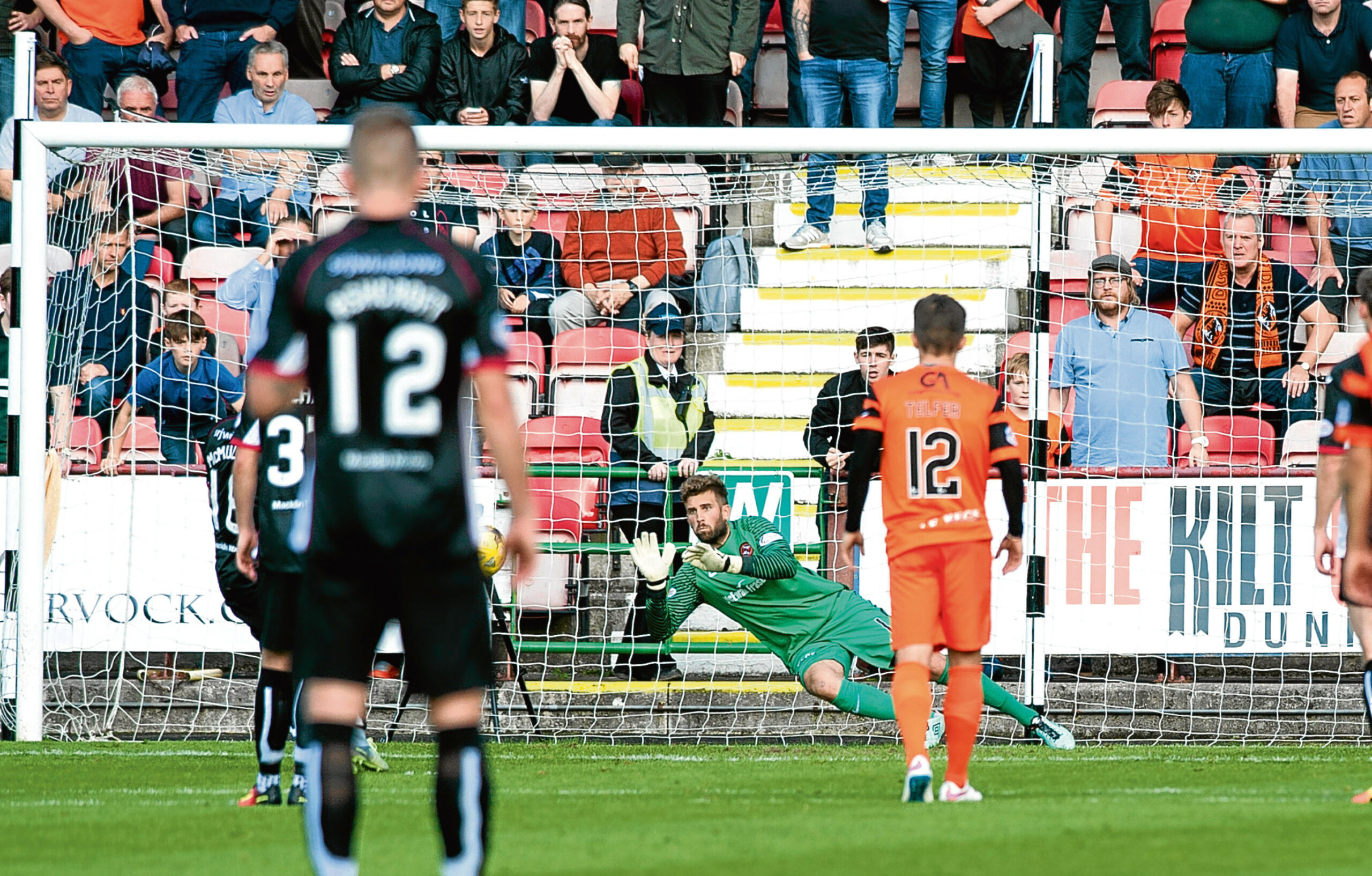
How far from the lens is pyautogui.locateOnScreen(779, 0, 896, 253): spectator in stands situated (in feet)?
40.3

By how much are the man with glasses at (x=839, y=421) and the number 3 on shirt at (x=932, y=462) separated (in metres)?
3.69

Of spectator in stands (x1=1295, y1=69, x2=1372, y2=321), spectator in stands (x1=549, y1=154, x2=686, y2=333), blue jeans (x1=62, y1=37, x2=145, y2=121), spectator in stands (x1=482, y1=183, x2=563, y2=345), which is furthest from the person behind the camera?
blue jeans (x1=62, y1=37, x2=145, y2=121)

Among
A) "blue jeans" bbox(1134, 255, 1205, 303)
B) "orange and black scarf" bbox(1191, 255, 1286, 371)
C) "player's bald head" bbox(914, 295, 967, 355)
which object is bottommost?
"player's bald head" bbox(914, 295, 967, 355)

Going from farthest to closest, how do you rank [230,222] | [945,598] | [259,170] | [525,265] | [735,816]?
1. [230,222]
2. [525,265]
3. [259,170]
4. [945,598]
5. [735,816]

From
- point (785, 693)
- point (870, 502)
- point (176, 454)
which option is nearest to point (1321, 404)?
point (870, 502)

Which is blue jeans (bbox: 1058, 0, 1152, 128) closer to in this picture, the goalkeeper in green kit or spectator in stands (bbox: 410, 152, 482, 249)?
spectator in stands (bbox: 410, 152, 482, 249)

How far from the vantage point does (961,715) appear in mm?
6078

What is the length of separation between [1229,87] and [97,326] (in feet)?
27.1

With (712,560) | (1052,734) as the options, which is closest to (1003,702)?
(1052,734)

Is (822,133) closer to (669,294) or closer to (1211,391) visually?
(669,294)

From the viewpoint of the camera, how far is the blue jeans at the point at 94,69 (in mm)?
12906

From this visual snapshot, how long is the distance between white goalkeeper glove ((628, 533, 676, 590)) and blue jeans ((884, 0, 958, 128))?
5021mm

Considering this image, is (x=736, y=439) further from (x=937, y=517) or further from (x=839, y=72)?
(x=937, y=517)

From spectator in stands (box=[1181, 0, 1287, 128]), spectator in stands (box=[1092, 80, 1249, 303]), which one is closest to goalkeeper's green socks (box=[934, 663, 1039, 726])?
spectator in stands (box=[1092, 80, 1249, 303])
